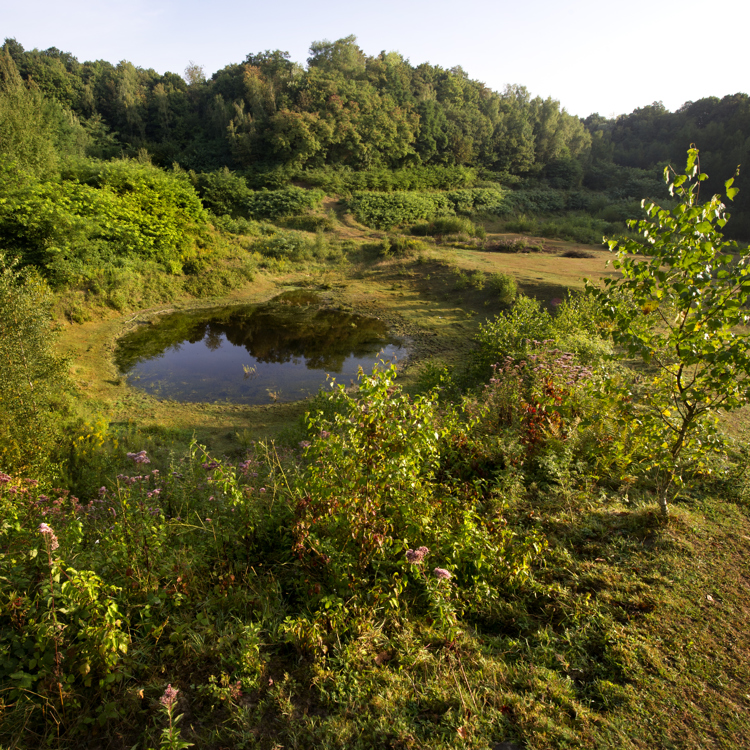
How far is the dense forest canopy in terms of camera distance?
3450 centimetres

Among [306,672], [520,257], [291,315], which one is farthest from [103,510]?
[520,257]

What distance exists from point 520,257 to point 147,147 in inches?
1282

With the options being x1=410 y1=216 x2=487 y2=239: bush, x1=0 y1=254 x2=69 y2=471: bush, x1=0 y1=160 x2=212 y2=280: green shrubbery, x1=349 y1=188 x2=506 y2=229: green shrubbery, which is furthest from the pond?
x1=349 y1=188 x2=506 y2=229: green shrubbery

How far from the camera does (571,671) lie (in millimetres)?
2564

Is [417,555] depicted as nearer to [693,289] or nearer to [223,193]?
[693,289]

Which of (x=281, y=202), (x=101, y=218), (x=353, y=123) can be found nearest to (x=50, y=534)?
(x=101, y=218)

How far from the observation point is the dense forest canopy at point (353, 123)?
3450cm

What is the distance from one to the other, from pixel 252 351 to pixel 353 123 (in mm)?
32321

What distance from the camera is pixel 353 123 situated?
1447 inches

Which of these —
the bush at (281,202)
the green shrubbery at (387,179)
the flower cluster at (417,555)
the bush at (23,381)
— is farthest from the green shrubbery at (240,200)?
the flower cluster at (417,555)

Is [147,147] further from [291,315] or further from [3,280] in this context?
[3,280]

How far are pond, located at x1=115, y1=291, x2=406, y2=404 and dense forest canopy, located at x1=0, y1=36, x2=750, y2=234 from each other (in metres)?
20.0

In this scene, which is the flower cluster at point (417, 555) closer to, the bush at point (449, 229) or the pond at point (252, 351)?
the pond at point (252, 351)

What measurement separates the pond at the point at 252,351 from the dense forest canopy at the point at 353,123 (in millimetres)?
19995
